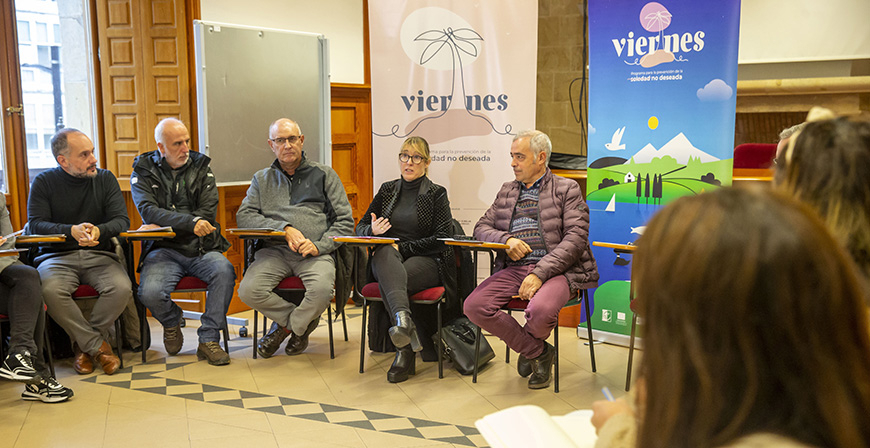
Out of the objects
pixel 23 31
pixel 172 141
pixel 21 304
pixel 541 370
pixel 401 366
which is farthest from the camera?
pixel 23 31

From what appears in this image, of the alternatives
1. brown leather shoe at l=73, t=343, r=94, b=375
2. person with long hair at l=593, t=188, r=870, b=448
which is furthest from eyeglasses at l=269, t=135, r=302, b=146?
person with long hair at l=593, t=188, r=870, b=448

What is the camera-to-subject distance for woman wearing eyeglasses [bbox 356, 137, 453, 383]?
3807mm

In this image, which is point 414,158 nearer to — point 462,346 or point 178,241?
point 462,346

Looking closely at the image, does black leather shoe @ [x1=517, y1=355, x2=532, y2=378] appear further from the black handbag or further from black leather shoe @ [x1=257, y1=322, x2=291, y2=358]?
black leather shoe @ [x1=257, y1=322, x2=291, y2=358]

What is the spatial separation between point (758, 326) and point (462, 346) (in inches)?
130

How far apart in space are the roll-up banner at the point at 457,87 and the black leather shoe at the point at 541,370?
1391 mm

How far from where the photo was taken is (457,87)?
4859mm

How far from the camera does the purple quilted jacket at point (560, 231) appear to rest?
3.72 m

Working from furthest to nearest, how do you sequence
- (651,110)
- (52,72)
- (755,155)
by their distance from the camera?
(755,155)
(52,72)
(651,110)

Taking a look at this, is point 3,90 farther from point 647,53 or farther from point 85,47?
point 647,53

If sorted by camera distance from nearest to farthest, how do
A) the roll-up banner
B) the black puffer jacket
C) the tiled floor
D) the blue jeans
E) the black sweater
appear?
the tiled floor < the black sweater < the blue jeans < the black puffer jacket < the roll-up banner

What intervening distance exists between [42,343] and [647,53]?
363 cm

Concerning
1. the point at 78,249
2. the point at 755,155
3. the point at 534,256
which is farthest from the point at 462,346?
the point at 755,155

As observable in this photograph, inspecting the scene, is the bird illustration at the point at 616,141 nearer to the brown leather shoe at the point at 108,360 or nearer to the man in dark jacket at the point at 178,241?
the man in dark jacket at the point at 178,241
